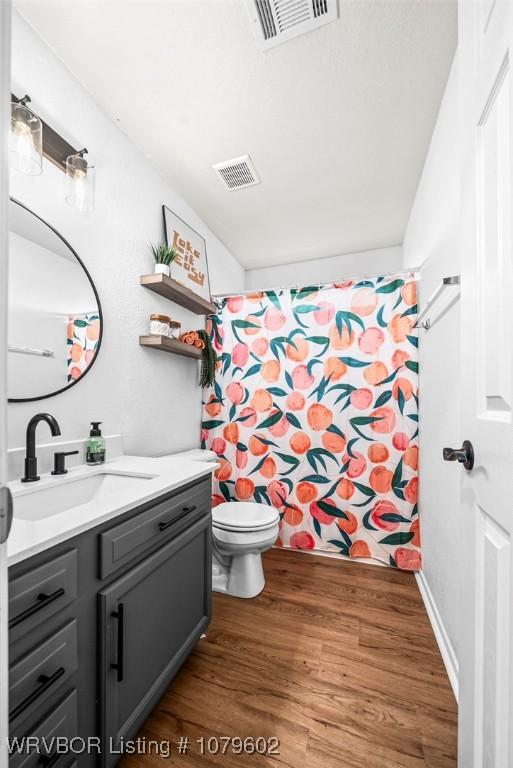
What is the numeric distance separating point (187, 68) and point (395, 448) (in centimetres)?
218

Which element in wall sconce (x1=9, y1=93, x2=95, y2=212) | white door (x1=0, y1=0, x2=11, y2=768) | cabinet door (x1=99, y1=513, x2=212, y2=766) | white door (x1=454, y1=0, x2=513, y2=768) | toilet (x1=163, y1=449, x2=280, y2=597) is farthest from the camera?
toilet (x1=163, y1=449, x2=280, y2=597)

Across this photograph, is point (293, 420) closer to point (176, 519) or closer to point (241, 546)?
point (241, 546)

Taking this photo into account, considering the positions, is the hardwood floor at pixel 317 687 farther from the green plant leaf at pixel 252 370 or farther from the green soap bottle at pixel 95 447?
the green plant leaf at pixel 252 370

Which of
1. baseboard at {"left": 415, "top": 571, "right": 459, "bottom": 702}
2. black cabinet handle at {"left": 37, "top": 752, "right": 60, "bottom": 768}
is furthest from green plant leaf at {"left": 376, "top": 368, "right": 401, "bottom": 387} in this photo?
black cabinet handle at {"left": 37, "top": 752, "right": 60, "bottom": 768}

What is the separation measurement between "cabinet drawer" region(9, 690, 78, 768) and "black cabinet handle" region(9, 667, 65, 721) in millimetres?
56

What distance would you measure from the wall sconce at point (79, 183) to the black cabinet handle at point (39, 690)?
1529 millimetres

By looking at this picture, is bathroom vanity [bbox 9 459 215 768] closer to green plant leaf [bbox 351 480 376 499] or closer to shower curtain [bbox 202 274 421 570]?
shower curtain [bbox 202 274 421 570]

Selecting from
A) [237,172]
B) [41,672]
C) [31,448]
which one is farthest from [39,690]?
[237,172]

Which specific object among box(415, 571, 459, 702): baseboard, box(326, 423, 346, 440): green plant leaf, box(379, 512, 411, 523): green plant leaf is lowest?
box(415, 571, 459, 702): baseboard

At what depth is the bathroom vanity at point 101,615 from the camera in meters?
0.67

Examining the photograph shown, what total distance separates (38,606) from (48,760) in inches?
13.1

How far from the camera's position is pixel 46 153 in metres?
1.26

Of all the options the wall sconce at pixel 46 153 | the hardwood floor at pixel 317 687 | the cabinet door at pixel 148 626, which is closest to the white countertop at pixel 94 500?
the cabinet door at pixel 148 626

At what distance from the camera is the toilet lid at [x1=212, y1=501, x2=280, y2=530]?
5.60 ft
